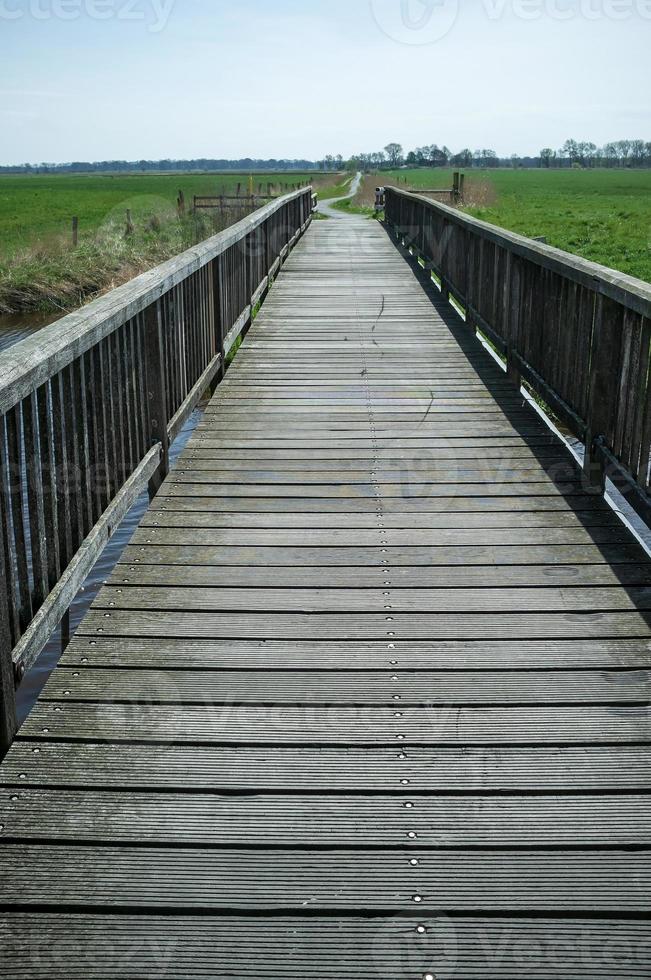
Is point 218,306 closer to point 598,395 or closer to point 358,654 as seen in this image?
point 598,395

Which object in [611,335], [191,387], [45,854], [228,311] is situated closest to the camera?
[45,854]

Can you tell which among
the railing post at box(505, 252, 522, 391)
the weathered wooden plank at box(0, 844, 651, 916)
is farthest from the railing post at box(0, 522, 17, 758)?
the railing post at box(505, 252, 522, 391)

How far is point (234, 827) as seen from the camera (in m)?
2.30

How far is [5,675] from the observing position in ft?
8.23

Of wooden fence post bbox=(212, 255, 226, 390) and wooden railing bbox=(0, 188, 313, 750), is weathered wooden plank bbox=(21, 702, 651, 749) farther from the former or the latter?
wooden fence post bbox=(212, 255, 226, 390)

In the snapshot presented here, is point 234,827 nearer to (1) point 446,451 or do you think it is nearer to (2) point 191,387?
(1) point 446,451

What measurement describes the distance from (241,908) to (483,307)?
689 centimetres

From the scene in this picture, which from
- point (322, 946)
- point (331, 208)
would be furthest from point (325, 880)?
point (331, 208)

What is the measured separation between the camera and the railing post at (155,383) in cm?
461

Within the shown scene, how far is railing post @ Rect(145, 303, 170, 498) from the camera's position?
4.61 metres

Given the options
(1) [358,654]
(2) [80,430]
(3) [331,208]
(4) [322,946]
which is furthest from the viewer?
(3) [331,208]

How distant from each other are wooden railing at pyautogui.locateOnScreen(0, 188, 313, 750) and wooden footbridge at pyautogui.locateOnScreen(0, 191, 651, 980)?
0.02 m

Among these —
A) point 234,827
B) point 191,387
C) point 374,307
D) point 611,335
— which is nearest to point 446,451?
point 611,335

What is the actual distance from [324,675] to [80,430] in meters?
1.24
